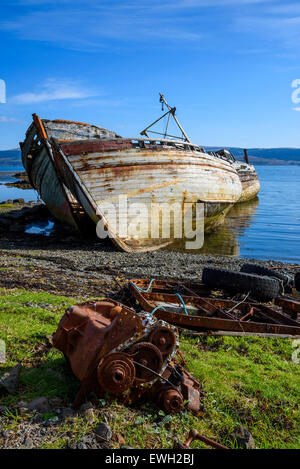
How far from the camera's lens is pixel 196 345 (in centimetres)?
579

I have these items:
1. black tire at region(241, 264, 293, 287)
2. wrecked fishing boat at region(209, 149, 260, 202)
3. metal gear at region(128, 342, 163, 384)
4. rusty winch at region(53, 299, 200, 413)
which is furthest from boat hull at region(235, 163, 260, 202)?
metal gear at region(128, 342, 163, 384)

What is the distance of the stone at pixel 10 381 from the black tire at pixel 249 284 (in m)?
5.28

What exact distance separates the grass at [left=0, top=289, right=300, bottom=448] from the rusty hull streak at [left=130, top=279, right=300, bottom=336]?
0.84 ft

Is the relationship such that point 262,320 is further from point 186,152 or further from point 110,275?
point 186,152

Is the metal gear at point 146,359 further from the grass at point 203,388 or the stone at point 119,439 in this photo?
the stone at point 119,439

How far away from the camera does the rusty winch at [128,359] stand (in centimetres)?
359

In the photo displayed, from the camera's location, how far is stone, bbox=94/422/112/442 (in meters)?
3.23

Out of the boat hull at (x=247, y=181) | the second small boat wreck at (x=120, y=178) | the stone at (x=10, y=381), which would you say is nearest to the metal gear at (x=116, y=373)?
the stone at (x=10, y=381)

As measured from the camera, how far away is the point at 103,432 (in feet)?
10.8

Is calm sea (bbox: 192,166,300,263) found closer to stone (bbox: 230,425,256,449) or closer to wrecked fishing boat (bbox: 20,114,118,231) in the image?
wrecked fishing boat (bbox: 20,114,118,231)
